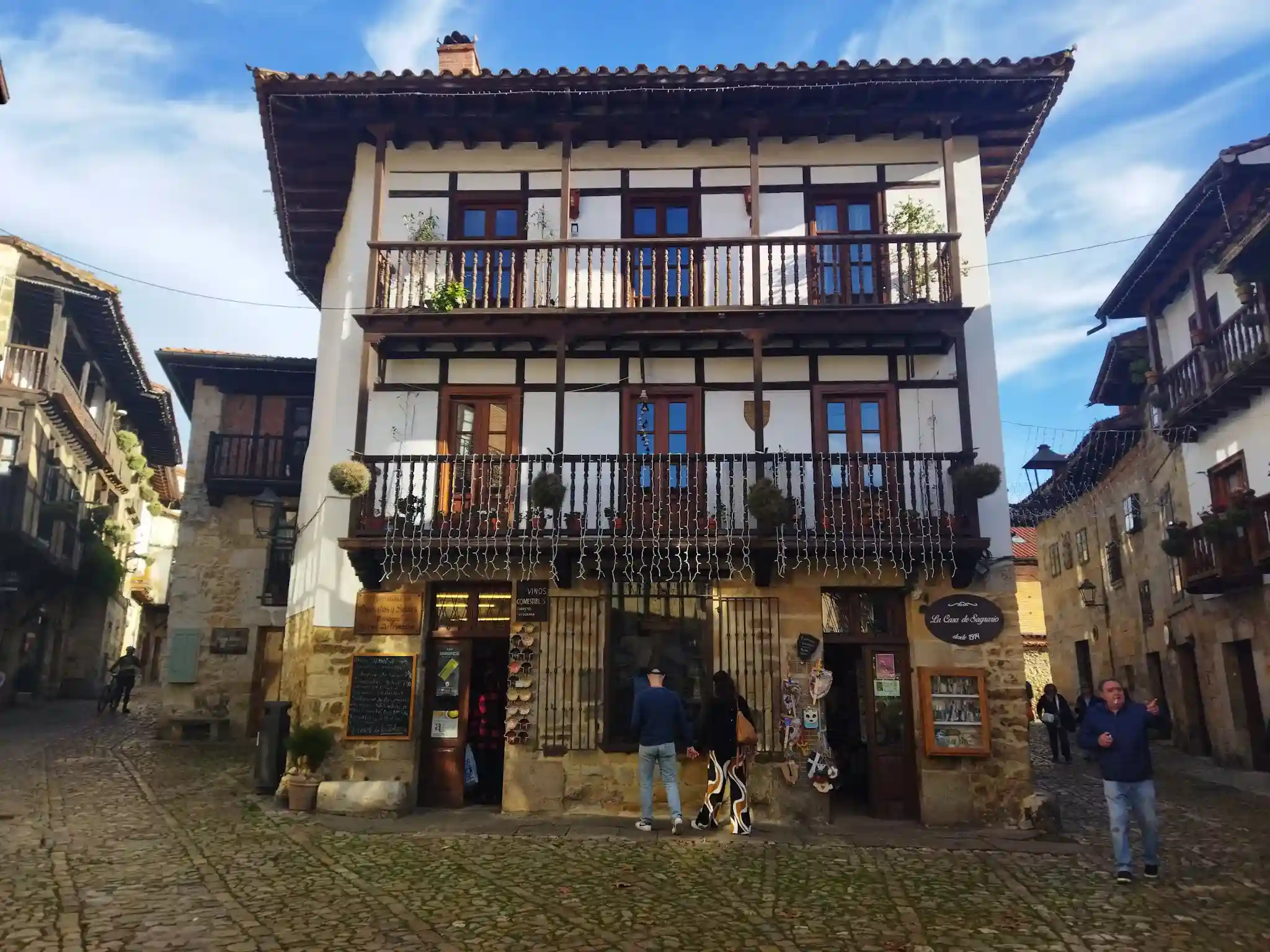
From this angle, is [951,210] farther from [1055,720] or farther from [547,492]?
[1055,720]

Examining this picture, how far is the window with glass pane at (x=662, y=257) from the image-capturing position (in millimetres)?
12422

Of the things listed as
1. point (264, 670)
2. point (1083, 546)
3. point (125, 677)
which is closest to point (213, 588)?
point (264, 670)

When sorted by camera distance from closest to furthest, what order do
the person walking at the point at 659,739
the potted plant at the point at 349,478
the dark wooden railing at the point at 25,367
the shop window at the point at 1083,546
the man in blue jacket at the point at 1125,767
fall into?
1. the man in blue jacket at the point at 1125,767
2. the person walking at the point at 659,739
3. the potted plant at the point at 349,478
4. the dark wooden railing at the point at 25,367
5. the shop window at the point at 1083,546

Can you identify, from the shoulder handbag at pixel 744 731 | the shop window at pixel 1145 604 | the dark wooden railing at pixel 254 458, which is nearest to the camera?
the shoulder handbag at pixel 744 731

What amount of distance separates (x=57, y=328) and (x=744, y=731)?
67.3 ft

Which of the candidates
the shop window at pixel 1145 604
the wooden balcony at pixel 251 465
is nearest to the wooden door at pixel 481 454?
the wooden balcony at pixel 251 465

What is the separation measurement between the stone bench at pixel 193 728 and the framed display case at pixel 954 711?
14409 mm

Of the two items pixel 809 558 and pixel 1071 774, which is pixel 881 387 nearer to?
pixel 809 558

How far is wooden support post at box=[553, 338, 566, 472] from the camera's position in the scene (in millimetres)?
11891

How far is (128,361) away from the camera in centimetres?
2753

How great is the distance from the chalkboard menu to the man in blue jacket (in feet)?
24.4

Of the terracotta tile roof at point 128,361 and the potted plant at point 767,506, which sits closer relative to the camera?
the potted plant at point 767,506

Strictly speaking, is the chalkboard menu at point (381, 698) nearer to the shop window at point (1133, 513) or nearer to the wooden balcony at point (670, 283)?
the wooden balcony at point (670, 283)

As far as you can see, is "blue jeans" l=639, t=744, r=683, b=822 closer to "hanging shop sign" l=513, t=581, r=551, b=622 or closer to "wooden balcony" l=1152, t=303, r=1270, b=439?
"hanging shop sign" l=513, t=581, r=551, b=622
